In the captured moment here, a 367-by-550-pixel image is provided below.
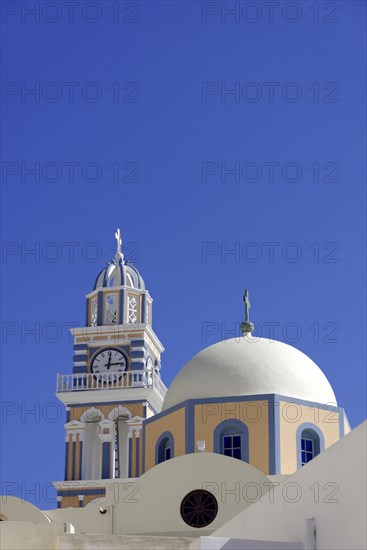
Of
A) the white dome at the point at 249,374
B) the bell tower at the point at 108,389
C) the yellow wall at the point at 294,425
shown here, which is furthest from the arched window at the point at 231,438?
the bell tower at the point at 108,389

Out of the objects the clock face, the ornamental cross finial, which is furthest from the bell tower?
the ornamental cross finial

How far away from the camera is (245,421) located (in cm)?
3041

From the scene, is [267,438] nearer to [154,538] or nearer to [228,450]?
[228,450]

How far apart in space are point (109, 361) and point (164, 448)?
17251 millimetres

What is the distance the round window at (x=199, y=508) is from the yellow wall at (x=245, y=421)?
273cm

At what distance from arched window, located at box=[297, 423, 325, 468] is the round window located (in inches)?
156

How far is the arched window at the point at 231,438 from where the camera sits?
99.4 ft

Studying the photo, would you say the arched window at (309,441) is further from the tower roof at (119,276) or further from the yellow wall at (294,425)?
the tower roof at (119,276)

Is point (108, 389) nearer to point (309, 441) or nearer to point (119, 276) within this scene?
point (119, 276)

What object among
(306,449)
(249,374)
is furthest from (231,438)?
(306,449)

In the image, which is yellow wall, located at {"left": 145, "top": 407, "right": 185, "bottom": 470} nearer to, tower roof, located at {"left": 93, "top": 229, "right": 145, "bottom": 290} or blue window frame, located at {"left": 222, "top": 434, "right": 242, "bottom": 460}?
blue window frame, located at {"left": 222, "top": 434, "right": 242, "bottom": 460}

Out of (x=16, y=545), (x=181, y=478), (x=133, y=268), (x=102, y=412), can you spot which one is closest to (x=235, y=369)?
(x=181, y=478)

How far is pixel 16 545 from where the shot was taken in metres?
21.2

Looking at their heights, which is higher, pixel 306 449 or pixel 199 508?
pixel 306 449
